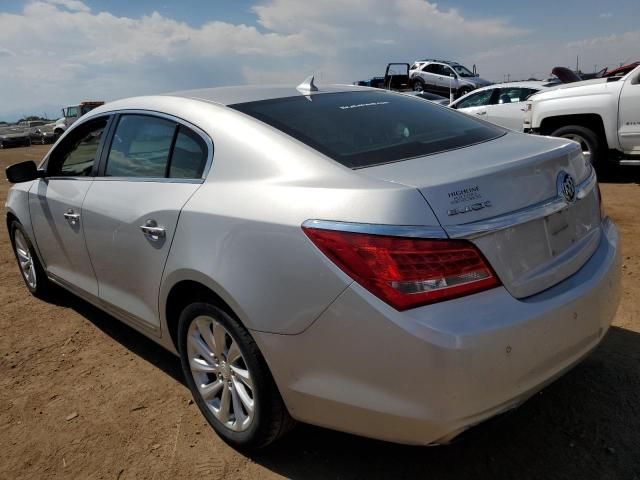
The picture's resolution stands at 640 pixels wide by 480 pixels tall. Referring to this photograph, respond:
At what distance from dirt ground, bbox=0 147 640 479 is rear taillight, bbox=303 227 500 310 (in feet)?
1.71

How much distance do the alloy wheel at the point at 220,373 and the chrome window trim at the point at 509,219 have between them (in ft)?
3.40

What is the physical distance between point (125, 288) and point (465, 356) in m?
1.96

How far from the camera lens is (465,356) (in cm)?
174

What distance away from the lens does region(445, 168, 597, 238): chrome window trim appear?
1.82 m

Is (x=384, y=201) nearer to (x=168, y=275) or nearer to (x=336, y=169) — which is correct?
(x=336, y=169)

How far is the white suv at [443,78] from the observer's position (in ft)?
75.7

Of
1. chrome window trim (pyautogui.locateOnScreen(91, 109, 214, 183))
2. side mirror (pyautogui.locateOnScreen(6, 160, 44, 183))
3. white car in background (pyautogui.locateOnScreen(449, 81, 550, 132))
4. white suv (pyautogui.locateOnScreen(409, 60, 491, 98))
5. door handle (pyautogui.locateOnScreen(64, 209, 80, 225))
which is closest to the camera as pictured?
chrome window trim (pyautogui.locateOnScreen(91, 109, 214, 183))

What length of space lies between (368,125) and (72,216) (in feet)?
6.26

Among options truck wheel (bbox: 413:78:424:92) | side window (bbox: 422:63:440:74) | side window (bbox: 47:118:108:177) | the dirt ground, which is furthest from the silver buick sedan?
truck wheel (bbox: 413:78:424:92)

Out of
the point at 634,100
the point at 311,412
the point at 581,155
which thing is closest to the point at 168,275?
the point at 311,412

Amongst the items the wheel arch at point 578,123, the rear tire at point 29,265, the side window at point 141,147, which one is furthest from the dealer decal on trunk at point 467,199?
the wheel arch at point 578,123

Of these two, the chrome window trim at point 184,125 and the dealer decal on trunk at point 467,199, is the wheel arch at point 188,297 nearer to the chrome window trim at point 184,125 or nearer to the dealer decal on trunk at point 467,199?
the chrome window trim at point 184,125

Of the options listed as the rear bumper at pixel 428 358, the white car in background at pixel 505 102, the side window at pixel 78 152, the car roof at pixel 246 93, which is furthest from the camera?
the white car in background at pixel 505 102

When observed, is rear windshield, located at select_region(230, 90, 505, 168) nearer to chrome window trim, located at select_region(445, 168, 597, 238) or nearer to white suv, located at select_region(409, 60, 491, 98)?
chrome window trim, located at select_region(445, 168, 597, 238)
